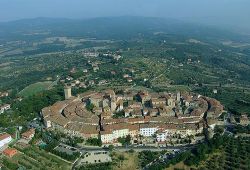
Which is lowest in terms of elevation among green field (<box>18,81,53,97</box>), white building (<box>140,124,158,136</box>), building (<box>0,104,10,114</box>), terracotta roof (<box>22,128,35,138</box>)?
green field (<box>18,81,53,97</box>)

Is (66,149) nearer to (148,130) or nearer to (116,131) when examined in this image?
(116,131)

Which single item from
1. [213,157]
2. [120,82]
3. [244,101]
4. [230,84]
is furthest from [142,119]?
[230,84]

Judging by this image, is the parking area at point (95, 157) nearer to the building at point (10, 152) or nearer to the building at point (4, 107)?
the building at point (10, 152)

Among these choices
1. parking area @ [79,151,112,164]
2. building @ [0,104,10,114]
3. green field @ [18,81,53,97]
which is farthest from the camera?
green field @ [18,81,53,97]

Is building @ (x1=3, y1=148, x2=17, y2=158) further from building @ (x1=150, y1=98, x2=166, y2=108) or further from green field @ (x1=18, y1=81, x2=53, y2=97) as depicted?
green field @ (x1=18, y1=81, x2=53, y2=97)

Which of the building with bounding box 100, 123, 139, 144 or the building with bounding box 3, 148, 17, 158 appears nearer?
the building with bounding box 3, 148, 17, 158

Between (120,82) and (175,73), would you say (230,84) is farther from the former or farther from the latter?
(120,82)

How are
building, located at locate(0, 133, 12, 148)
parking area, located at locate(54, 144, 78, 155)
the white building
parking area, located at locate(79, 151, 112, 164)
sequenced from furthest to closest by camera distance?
the white building < building, located at locate(0, 133, 12, 148) < parking area, located at locate(54, 144, 78, 155) < parking area, located at locate(79, 151, 112, 164)

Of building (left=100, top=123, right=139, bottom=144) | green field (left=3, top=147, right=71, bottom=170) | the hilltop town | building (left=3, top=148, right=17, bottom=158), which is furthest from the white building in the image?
building (left=3, top=148, right=17, bottom=158)

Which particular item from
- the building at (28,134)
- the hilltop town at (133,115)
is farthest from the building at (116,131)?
the building at (28,134)
